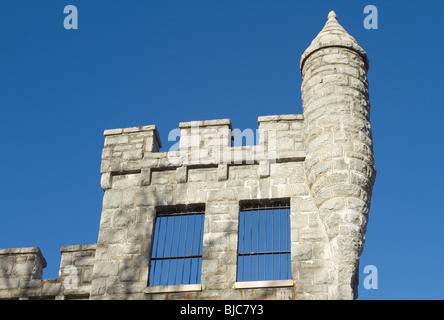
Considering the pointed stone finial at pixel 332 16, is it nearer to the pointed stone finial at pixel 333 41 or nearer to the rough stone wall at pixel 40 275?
the pointed stone finial at pixel 333 41

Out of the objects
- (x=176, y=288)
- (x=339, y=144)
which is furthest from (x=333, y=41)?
(x=176, y=288)

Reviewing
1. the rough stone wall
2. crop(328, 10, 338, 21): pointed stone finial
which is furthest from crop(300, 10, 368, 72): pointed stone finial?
the rough stone wall

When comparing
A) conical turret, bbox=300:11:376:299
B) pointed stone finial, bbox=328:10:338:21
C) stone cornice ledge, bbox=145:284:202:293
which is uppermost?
pointed stone finial, bbox=328:10:338:21

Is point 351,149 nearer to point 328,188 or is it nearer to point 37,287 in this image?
point 328,188

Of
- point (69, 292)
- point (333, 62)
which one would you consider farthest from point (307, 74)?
point (69, 292)

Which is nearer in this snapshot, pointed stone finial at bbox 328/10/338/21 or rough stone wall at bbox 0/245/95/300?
rough stone wall at bbox 0/245/95/300

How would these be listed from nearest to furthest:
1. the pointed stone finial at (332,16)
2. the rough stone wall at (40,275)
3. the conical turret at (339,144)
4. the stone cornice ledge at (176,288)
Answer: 1. the conical turret at (339,144)
2. the stone cornice ledge at (176,288)
3. the rough stone wall at (40,275)
4. the pointed stone finial at (332,16)

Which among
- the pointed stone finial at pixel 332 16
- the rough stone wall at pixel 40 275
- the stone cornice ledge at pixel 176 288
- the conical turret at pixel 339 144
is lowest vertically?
the stone cornice ledge at pixel 176 288

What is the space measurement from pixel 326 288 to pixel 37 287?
213 inches

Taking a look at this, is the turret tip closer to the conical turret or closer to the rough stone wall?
the conical turret

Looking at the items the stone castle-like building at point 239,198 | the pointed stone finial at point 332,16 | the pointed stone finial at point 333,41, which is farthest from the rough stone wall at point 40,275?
the pointed stone finial at point 332,16

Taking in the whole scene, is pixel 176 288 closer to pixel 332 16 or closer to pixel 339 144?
pixel 339 144

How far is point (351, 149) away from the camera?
13.9 meters

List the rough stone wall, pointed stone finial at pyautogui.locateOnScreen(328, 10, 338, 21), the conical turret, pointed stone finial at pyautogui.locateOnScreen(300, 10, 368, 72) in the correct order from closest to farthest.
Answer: the conical turret, the rough stone wall, pointed stone finial at pyautogui.locateOnScreen(300, 10, 368, 72), pointed stone finial at pyautogui.locateOnScreen(328, 10, 338, 21)
